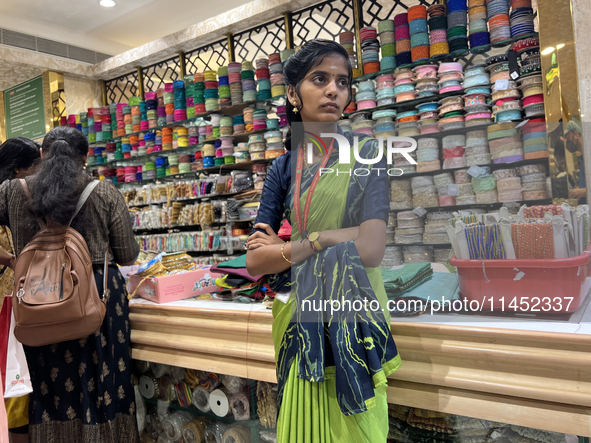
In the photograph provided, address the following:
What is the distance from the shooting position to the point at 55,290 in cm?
130

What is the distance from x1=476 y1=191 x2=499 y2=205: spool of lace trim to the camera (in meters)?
0.83

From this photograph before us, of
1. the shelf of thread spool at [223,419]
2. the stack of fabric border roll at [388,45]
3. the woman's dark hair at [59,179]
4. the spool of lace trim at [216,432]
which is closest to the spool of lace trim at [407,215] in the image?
the shelf of thread spool at [223,419]

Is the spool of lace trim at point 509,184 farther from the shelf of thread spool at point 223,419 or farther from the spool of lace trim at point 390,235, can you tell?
the shelf of thread spool at point 223,419

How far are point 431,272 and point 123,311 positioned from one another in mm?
1193

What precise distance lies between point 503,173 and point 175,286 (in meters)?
1.25

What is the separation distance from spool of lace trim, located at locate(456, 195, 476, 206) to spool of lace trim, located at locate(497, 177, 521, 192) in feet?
0.17

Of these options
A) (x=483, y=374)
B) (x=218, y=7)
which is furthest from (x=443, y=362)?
(x=218, y=7)

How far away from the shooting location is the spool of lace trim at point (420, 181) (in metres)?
0.82

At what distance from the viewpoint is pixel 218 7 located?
5.15 meters

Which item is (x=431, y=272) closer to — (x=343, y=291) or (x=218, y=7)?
(x=343, y=291)

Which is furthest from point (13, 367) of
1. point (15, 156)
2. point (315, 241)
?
point (315, 241)

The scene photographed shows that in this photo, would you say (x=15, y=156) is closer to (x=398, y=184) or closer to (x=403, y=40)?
(x=398, y=184)

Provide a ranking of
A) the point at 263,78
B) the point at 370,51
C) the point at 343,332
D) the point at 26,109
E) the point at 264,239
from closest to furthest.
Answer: the point at 343,332 < the point at 264,239 < the point at 370,51 < the point at 263,78 < the point at 26,109

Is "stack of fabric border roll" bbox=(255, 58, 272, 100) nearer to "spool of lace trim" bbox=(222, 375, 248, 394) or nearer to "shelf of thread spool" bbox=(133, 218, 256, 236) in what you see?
"shelf of thread spool" bbox=(133, 218, 256, 236)
